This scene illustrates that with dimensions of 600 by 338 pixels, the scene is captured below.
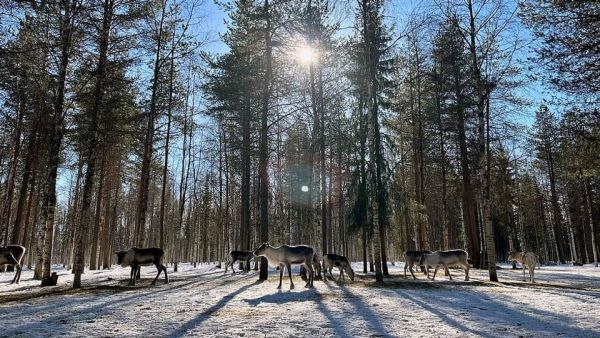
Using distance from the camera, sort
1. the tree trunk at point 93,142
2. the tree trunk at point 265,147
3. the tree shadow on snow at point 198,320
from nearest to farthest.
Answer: the tree shadow on snow at point 198,320 → the tree trunk at point 93,142 → the tree trunk at point 265,147

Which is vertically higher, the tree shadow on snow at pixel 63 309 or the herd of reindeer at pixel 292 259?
the herd of reindeer at pixel 292 259

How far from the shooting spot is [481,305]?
376 inches

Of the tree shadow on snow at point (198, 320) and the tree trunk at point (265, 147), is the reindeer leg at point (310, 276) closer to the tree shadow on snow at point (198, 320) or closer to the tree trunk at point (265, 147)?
the tree trunk at point (265, 147)

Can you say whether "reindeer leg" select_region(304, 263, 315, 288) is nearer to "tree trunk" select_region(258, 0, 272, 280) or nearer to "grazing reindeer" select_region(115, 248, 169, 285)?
"tree trunk" select_region(258, 0, 272, 280)

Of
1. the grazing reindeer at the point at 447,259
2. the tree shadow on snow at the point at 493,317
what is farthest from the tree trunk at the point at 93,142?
the grazing reindeer at the point at 447,259

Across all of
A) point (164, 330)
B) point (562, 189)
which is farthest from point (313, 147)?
point (562, 189)

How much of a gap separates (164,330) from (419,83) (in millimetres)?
24361

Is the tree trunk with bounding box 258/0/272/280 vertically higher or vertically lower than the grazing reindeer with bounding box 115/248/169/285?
higher

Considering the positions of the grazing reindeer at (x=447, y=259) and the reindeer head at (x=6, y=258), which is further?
the grazing reindeer at (x=447, y=259)

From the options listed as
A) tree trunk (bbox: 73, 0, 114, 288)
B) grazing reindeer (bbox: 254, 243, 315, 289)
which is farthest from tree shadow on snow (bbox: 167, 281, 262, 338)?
tree trunk (bbox: 73, 0, 114, 288)

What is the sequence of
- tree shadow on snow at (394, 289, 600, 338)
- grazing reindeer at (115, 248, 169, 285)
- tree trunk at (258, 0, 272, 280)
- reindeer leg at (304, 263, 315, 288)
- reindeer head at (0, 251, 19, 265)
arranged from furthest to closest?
tree trunk at (258, 0, 272, 280) < reindeer head at (0, 251, 19, 265) < grazing reindeer at (115, 248, 169, 285) < reindeer leg at (304, 263, 315, 288) < tree shadow on snow at (394, 289, 600, 338)

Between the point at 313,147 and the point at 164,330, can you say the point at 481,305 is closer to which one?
the point at 164,330

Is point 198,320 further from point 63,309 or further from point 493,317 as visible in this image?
point 493,317

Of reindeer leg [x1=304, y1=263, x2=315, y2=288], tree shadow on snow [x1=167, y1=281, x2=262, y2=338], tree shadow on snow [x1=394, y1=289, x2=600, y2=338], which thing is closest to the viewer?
tree shadow on snow [x1=167, y1=281, x2=262, y2=338]
